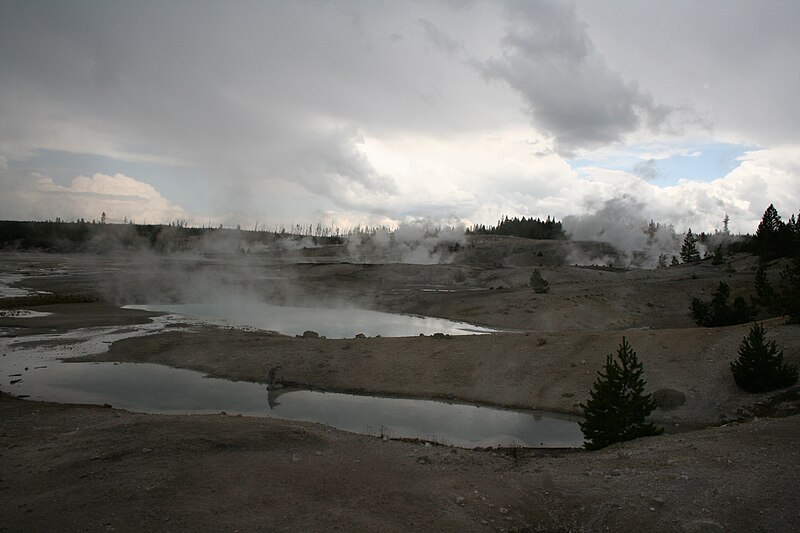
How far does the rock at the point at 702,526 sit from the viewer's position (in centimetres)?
863

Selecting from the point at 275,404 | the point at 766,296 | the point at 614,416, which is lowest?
the point at 275,404

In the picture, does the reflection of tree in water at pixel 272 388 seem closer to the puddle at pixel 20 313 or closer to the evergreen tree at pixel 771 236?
the puddle at pixel 20 313

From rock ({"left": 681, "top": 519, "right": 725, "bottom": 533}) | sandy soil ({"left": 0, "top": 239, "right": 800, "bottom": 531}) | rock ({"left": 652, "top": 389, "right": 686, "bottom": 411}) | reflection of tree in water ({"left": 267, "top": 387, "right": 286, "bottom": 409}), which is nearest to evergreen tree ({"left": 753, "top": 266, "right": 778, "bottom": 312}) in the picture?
sandy soil ({"left": 0, "top": 239, "right": 800, "bottom": 531})

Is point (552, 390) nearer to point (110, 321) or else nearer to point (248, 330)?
point (248, 330)

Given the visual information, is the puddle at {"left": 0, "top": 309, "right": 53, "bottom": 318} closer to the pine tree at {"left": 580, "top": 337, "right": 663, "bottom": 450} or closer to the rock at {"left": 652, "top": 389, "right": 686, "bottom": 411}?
the pine tree at {"left": 580, "top": 337, "right": 663, "bottom": 450}

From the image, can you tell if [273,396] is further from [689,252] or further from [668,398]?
[689,252]

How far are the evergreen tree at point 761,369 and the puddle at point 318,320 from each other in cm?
A: 1852

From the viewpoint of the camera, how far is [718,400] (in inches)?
741

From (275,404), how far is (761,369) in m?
18.0

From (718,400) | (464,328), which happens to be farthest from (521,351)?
(464,328)

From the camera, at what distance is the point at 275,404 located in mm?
19875

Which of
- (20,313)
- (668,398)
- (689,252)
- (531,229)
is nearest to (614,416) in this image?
(668,398)

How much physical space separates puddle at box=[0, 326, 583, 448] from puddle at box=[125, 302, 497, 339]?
11.5m

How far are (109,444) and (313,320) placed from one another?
90.0 ft
